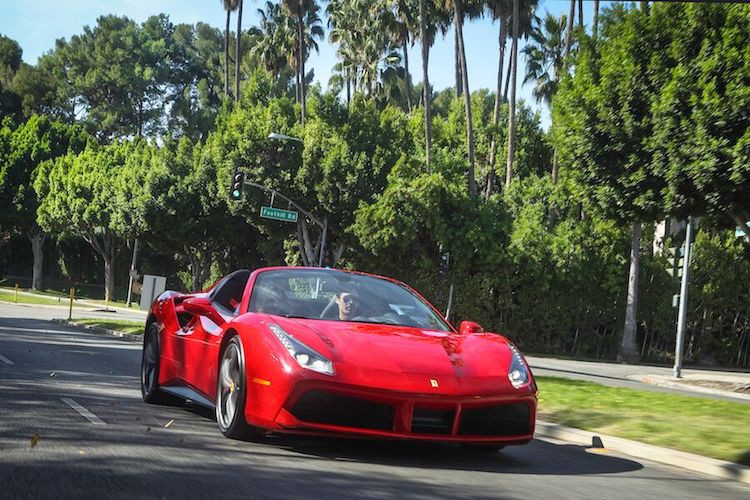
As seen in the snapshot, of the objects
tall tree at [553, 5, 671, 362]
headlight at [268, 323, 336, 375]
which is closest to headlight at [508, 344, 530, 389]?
headlight at [268, 323, 336, 375]

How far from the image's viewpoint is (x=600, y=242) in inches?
1623

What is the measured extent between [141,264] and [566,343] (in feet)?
135

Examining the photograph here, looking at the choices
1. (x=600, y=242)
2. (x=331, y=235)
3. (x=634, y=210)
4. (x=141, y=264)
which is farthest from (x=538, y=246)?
(x=141, y=264)

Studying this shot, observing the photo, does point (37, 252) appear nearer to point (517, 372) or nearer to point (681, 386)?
point (681, 386)

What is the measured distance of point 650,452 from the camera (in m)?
7.55

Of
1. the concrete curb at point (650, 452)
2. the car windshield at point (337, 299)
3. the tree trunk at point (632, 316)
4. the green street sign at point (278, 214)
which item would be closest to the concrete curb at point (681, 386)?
the concrete curb at point (650, 452)

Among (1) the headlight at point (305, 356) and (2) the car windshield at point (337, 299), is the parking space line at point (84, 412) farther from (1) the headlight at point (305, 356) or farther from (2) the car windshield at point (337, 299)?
(1) the headlight at point (305, 356)

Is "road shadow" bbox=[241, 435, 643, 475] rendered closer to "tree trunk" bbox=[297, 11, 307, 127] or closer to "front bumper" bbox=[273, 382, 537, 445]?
"front bumper" bbox=[273, 382, 537, 445]

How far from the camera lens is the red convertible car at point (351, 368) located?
5805 millimetres

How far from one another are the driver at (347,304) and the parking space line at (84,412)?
2005 mm

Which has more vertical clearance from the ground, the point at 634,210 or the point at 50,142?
the point at 50,142

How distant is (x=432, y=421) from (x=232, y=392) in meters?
1.53

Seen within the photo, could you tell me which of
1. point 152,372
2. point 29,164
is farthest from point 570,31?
point 29,164

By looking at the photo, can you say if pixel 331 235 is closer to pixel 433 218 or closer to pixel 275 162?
pixel 275 162
